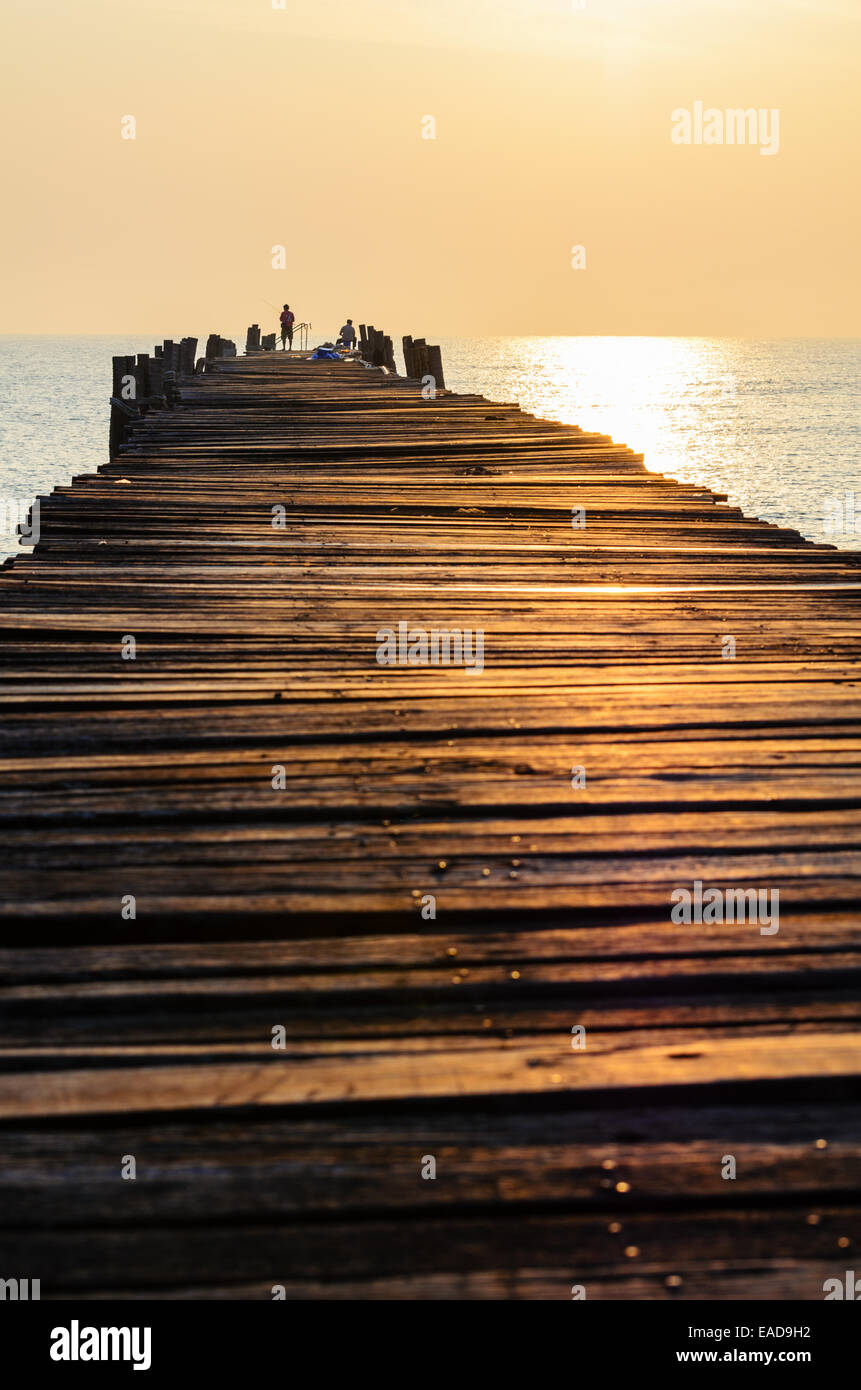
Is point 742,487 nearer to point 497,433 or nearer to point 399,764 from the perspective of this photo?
point 497,433

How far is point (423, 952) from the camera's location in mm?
3049

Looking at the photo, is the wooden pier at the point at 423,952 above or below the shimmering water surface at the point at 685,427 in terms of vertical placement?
below

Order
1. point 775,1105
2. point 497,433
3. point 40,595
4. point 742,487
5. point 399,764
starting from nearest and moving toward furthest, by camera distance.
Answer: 1. point 775,1105
2. point 399,764
3. point 40,595
4. point 497,433
5. point 742,487

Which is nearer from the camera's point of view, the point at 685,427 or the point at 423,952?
the point at 423,952

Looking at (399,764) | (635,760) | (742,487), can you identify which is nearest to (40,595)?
(399,764)

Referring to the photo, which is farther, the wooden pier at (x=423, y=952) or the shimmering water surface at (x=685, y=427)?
the shimmering water surface at (x=685, y=427)

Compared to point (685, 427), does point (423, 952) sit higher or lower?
lower

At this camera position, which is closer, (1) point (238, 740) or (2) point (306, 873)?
(2) point (306, 873)

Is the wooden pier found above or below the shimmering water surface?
below

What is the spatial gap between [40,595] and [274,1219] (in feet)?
14.2

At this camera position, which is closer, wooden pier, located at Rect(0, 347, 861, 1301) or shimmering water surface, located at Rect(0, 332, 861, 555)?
wooden pier, located at Rect(0, 347, 861, 1301)

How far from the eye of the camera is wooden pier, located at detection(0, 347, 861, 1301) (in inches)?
92.0

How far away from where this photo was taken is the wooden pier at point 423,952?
2338 millimetres
